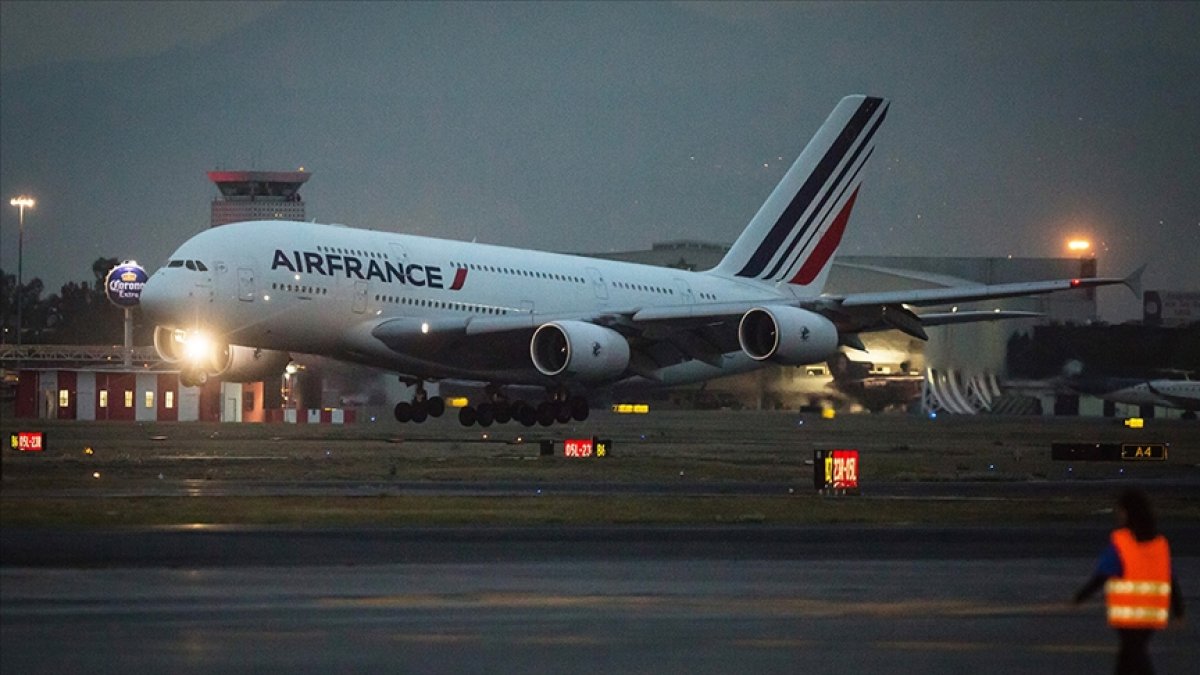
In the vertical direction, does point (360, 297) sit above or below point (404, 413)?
above

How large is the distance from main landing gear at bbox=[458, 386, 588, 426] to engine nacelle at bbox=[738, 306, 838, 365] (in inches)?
208

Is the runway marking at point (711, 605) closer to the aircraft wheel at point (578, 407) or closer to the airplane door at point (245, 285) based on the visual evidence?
the airplane door at point (245, 285)

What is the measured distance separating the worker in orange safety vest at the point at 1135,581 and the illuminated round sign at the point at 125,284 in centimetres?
6288

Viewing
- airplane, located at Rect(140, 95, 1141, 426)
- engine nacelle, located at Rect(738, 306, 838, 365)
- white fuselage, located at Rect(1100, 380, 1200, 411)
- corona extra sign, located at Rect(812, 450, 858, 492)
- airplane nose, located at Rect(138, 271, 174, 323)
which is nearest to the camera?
corona extra sign, located at Rect(812, 450, 858, 492)

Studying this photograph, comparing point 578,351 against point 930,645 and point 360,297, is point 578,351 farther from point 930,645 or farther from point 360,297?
point 930,645

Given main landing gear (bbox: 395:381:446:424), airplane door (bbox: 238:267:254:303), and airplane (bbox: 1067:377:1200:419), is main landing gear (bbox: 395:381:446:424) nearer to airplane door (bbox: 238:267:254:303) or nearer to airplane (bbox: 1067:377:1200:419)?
airplane door (bbox: 238:267:254:303)

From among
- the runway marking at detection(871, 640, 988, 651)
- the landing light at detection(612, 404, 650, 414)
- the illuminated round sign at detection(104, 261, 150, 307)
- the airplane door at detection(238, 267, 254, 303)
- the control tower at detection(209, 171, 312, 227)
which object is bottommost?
the runway marking at detection(871, 640, 988, 651)

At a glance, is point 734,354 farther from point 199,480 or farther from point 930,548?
point 930,548

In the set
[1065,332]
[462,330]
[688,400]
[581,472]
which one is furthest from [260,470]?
[688,400]

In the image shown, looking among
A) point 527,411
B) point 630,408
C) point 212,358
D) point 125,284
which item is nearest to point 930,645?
point 212,358

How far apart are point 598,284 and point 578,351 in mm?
6235

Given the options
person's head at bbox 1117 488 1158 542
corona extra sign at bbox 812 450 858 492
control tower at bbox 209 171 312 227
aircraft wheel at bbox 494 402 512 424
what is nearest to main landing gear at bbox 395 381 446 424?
aircraft wheel at bbox 494 402 512 424

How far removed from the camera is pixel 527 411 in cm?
5138

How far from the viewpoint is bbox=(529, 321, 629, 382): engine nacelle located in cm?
4772
